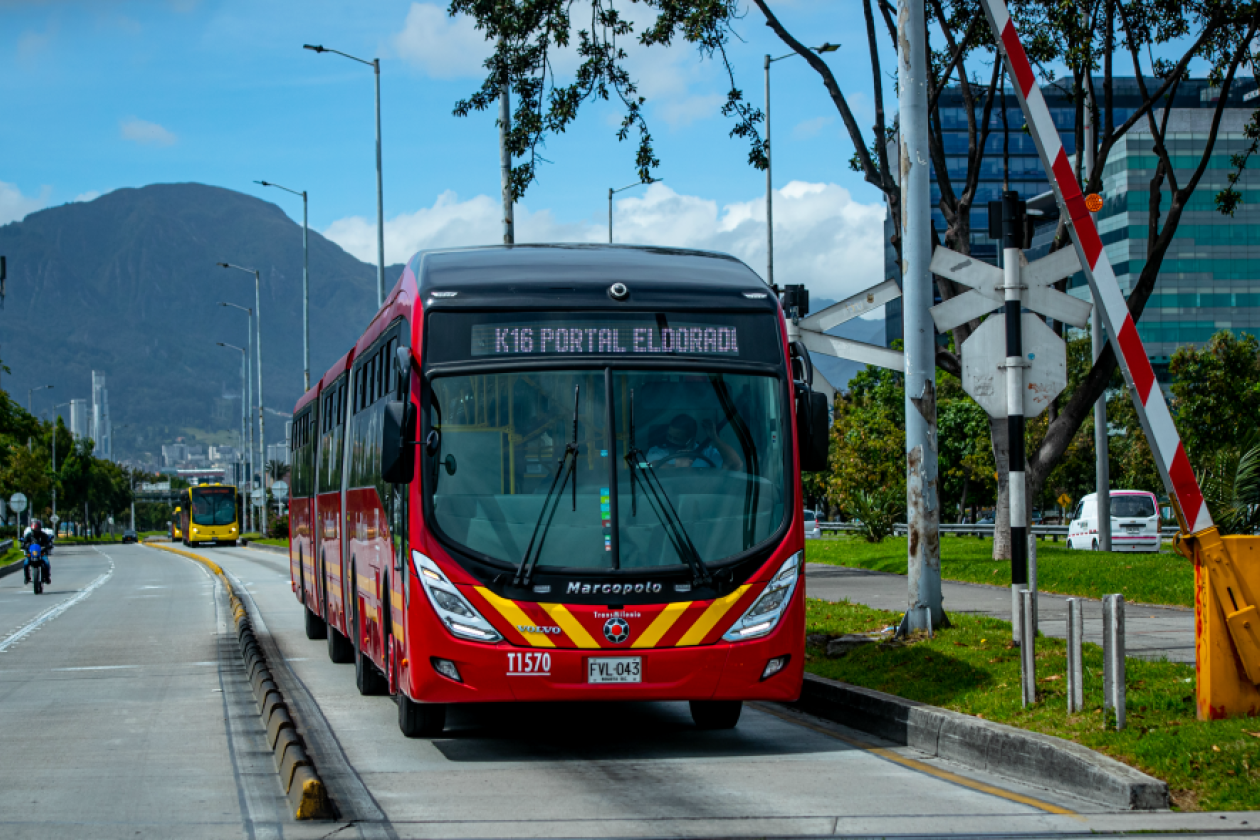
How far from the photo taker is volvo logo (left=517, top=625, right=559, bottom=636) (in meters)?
8.84

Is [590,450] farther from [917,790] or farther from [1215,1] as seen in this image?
[1215,1]

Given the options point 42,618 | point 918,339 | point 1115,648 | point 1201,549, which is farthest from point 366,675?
point 42,618

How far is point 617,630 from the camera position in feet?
29.0

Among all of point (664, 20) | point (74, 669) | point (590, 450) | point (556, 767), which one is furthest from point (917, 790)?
point (664, 20)

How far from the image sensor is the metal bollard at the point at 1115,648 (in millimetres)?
8328

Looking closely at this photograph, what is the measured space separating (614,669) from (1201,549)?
3.39 meters

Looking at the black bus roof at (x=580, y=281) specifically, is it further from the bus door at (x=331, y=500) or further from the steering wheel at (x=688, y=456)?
the bus door at (x=331, y=500)

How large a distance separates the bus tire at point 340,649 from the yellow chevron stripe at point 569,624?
7.16 metres

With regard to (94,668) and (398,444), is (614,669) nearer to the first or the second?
(398,444)

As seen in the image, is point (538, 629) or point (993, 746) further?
point (538, 629)

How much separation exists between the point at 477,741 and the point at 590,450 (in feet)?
7.42

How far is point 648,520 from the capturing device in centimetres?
908

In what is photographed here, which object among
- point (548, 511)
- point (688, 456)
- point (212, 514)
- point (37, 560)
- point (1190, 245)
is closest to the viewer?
point (548, 511)

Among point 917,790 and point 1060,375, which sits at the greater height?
point 1060,375
